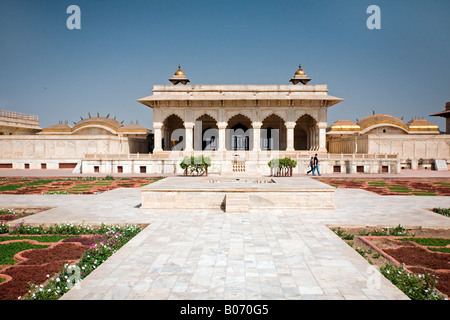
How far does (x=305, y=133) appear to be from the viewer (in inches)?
1359

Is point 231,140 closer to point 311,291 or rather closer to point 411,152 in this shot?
point 411,152

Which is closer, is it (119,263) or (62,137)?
(119,263)

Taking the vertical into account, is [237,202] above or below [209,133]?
below

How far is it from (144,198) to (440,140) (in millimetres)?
29175

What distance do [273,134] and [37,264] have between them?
29119 millimetres

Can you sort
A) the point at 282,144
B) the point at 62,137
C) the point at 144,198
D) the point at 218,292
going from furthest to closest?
the point at 282,144 < the point at 62,137 < the point at 144,198 < the point at 218,292

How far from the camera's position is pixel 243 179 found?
43.1ft

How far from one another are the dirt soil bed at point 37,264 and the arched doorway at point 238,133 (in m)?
26.4

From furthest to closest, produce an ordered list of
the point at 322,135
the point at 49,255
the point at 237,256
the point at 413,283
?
the point at 322,135 → the point at 49,255 → the point at 237,256 → the point at 413,283

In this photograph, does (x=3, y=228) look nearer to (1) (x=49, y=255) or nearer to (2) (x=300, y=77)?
(1) (x=49, y=255)

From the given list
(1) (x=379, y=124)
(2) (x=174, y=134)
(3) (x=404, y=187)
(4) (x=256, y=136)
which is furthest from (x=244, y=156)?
(1) (x=379, y=124)

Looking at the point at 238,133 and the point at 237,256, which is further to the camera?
the point at 238,133
